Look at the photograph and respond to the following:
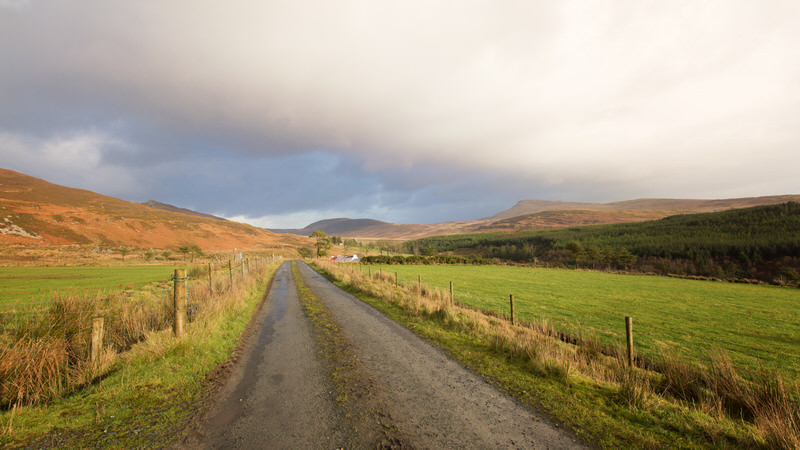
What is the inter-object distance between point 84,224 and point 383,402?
126 metres

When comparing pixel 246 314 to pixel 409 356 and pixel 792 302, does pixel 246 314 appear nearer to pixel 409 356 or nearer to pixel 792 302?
pixel 409 356

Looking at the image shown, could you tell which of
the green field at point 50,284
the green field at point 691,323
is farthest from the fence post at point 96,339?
the green field at point 691,323

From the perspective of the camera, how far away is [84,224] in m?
87.6

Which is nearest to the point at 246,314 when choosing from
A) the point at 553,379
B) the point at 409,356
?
the point at 409,356

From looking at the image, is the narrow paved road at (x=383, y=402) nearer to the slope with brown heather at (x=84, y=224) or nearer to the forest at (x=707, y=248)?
A: the forest at (x=707, y=248)

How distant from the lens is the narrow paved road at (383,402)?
13.2 ft

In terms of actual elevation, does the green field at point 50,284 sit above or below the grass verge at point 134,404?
above

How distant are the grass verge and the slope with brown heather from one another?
98.5m

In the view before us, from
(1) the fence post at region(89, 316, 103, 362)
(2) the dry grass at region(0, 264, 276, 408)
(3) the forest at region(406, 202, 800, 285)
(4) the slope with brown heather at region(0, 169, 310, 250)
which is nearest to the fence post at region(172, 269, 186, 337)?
(2) the dry grass at region(0, 264, 276, 408)

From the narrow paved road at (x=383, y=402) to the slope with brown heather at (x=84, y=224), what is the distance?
10106cm

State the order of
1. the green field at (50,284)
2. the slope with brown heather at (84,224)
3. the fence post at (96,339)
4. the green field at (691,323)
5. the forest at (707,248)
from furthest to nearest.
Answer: the slope with brown heather at (84,224)
the forest at (707,248)
the green field at (50,284)
the green field at (691,323)
the fence post at (96,339)

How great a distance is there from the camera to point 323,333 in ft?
32.4

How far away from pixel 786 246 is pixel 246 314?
12070 cm

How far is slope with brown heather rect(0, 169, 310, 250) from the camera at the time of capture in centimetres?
7462
